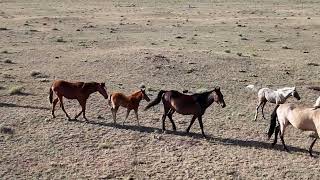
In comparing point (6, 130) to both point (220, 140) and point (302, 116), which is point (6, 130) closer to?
point (220, 140)

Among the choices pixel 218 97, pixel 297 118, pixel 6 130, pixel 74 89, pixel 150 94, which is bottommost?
pixel 150 94

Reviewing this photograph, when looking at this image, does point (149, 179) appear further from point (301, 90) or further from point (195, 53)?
point (195, 53)

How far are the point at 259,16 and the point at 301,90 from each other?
38.7 metres

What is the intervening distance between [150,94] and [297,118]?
25.2ft

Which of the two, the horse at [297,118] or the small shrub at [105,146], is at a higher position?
the horse at [297,118]

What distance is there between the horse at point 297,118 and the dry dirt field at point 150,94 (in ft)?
1.95

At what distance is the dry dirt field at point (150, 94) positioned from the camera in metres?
12.2

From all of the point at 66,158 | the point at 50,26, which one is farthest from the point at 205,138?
the point at 50,26

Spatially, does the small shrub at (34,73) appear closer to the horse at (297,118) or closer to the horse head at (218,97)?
the horse head at (218,97)

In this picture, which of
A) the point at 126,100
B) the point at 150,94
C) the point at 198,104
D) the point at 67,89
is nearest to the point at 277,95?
the point at 198,104

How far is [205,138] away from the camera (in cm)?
1413

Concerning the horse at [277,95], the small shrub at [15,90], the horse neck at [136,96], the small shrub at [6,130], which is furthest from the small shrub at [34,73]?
the horse at [277,95]

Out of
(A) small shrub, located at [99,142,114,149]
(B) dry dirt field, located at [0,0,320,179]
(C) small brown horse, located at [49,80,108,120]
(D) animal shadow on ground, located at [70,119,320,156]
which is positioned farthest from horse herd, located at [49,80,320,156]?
→ (A) small shrub, located at [99,142,114,149]

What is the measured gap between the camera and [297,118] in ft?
42.4
